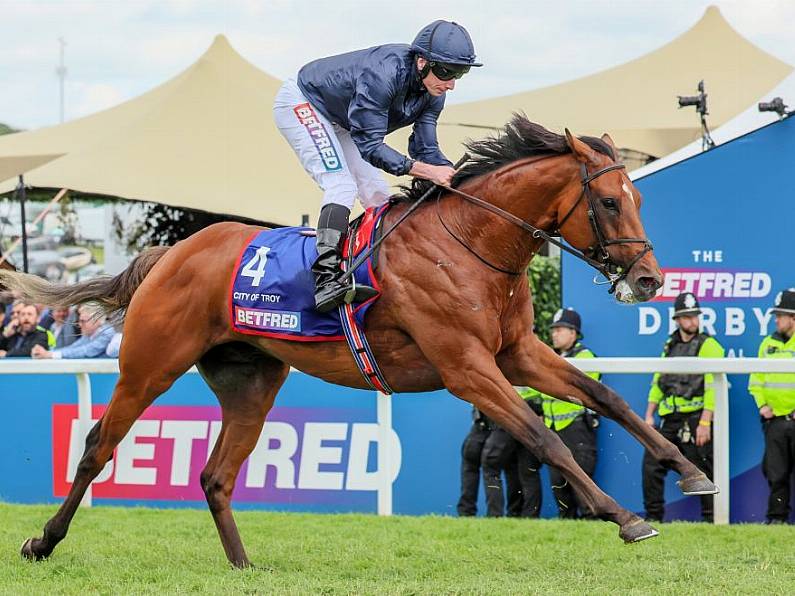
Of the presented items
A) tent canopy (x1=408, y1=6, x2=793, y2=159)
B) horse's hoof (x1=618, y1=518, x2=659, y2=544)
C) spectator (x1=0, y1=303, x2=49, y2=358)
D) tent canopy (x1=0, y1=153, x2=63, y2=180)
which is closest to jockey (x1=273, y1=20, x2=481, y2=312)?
horse's hoof (x1=618, y1=518, x2=659, y2=544)

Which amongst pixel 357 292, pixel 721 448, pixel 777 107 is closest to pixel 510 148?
pixel 357 292

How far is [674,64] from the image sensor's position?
1850cm

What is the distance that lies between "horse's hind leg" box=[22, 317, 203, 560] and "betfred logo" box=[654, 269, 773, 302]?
3.70 metres

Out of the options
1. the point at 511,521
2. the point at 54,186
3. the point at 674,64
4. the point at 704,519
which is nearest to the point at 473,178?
the point at 511,521

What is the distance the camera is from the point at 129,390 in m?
6.04

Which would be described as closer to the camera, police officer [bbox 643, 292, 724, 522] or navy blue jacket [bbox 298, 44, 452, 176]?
navy blue jacket [bbox 298, 44, 452, 176]

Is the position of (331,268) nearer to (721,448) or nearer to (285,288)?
(285,288)

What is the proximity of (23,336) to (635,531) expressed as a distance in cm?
749

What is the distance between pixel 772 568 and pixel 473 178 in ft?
7.51

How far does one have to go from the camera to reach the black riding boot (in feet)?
17.4

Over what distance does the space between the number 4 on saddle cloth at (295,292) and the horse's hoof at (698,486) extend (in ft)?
4.70

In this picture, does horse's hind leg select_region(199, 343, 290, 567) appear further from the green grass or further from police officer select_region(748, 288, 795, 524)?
police officer select_region(748, 288, 795, 524)

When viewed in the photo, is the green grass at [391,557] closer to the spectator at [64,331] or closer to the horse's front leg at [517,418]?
the horse's front leg at [517,418]

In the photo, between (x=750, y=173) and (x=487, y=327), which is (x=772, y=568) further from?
(x=750, y=173)
